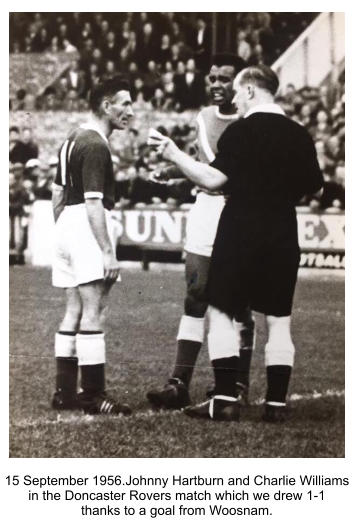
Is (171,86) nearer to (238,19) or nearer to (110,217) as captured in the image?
(238,19)

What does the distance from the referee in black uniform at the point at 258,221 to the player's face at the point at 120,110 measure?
0.63ft

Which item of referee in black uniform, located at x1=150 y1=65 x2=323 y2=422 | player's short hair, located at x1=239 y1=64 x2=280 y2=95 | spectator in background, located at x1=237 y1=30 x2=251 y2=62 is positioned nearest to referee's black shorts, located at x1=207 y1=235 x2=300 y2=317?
referee in black uniform, located at x1=150 y1=65 x2=323 y2=422

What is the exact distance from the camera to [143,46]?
3361 mm

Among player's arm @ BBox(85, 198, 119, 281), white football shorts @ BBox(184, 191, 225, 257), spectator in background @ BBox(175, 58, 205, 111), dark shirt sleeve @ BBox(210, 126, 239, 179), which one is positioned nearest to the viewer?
dark shirt sleeve @ BBox(210, 126, 239, 179)

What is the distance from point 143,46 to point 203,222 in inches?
29.9

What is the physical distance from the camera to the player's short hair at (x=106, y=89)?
3.25 m

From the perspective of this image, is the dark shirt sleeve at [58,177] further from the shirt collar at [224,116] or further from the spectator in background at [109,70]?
the shirt collar at [224,116]

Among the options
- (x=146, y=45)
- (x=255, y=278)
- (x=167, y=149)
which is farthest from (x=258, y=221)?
(x=146, y=45)

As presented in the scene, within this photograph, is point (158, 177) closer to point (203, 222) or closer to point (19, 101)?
point (203, 222)

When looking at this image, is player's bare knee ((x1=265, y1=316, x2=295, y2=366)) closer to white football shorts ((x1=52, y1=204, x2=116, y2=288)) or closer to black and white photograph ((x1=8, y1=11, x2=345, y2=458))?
black and white photograph ((x1=8, y1=11, x2=345, y2=458))

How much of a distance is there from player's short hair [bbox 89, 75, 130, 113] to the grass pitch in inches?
26.9

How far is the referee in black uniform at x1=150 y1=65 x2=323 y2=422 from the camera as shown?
3010 mm
